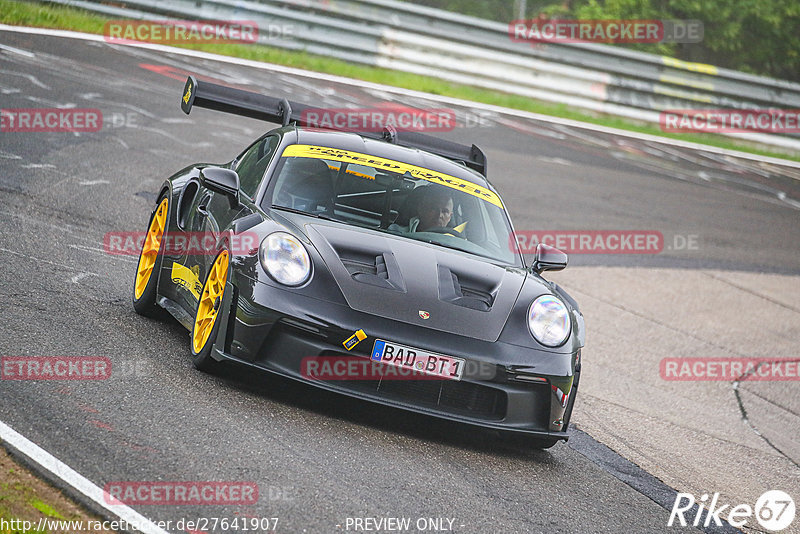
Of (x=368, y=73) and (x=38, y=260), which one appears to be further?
(x=368, y=73)

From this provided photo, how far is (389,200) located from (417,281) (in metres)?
1.05

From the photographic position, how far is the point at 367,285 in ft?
17.7

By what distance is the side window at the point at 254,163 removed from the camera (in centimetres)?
650

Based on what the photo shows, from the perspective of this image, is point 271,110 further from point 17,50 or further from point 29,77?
point 17,50

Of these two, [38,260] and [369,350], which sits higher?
[369,350]

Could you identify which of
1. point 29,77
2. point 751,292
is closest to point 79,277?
point 29,77

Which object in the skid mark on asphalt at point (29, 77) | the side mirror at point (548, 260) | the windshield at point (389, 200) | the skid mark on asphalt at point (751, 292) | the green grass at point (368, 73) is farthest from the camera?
the green grass at point (368, 73)

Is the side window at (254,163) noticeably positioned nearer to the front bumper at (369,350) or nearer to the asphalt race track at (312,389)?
the asphalt race track at (312,389)

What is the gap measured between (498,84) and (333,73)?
3314mm

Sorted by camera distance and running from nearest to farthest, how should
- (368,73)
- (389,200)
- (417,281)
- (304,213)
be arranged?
(417,281) < (304,213) < (389,200) < (368,73)

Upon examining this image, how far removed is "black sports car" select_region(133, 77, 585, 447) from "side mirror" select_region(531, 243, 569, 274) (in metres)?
0.01

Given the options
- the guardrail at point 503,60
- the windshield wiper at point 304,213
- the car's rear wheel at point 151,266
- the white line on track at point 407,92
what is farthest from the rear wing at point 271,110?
the guardrail at point 503,60

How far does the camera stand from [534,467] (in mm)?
5633

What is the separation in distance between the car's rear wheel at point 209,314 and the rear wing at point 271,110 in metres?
1.79
